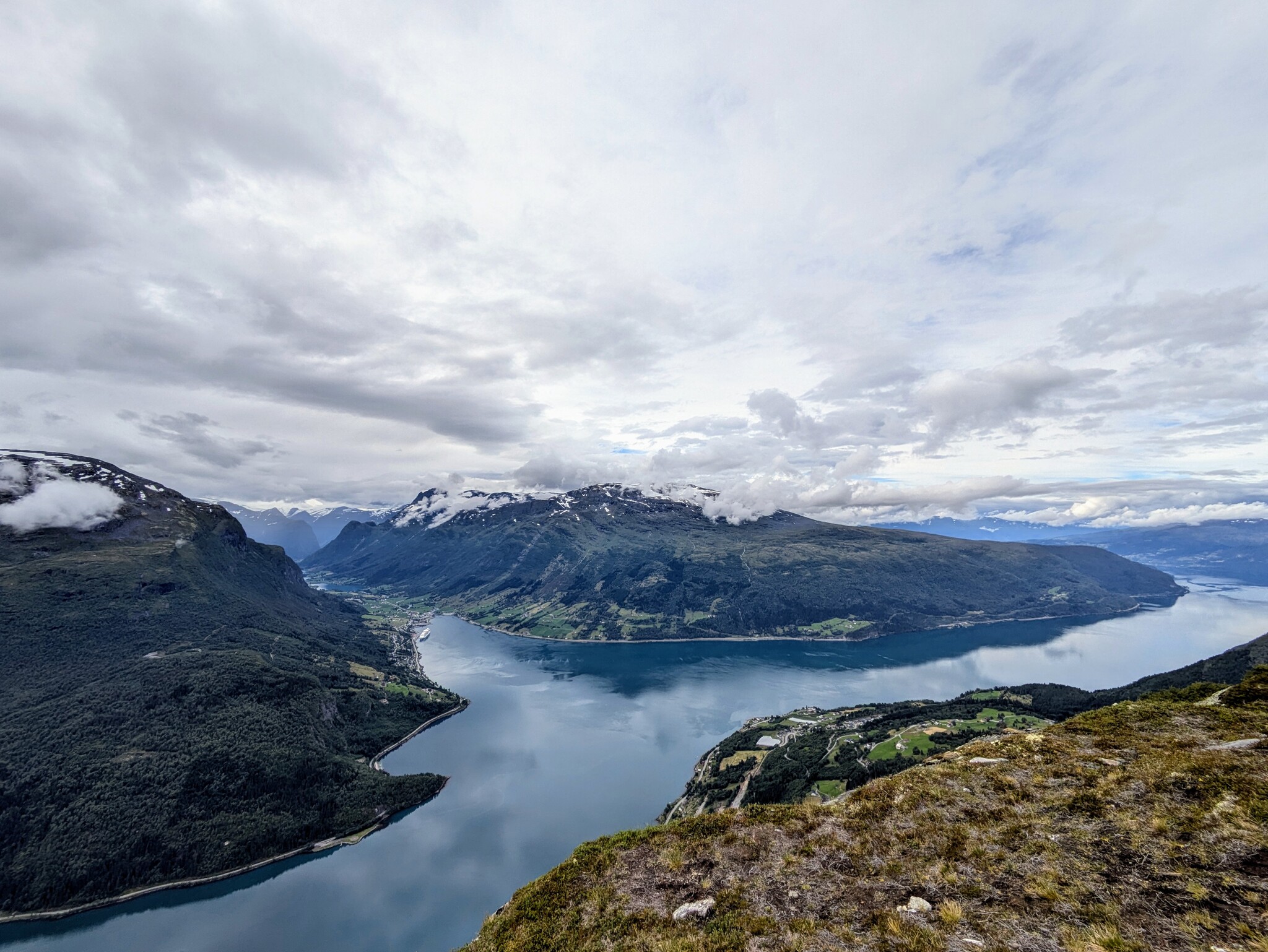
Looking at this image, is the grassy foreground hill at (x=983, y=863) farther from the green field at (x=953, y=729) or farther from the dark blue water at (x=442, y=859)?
the green field at (x=953, y=729)

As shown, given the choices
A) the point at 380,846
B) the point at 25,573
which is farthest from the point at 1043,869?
the point at 25,573

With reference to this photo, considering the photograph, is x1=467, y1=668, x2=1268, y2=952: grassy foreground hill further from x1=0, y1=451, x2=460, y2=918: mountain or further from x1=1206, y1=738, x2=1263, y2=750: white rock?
x1=0, y1=451, x2=460, y2=918: mountain

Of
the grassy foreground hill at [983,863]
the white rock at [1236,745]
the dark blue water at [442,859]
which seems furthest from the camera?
the dark blue water at [442,859]

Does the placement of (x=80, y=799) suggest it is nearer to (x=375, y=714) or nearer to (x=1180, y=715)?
(x=375, y=714)

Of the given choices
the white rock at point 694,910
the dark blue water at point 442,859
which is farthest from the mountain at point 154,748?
the white rock at point 694,910

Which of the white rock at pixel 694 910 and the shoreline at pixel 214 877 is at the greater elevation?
the white rock at pixel 694 910

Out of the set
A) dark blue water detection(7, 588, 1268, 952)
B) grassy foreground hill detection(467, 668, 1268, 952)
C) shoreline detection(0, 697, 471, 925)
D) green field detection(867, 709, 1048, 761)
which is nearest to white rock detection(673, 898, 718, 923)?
grassy foreground hill detection(467, 668, 1268, 952)

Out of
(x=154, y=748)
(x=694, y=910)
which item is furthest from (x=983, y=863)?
(x=154, y=748)

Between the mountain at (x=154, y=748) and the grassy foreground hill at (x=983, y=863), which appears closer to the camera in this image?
the grassy foreground hill at (x=983, y=863)
